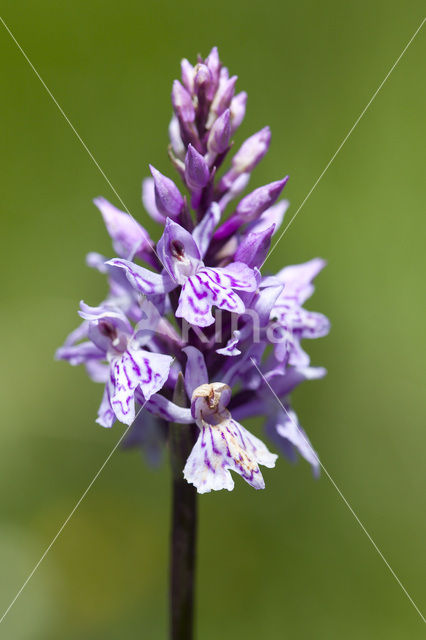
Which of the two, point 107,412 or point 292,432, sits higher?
point 292,432

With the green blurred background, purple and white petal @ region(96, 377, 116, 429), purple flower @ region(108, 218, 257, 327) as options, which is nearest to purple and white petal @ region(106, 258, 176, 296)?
purple flower @ region(108, 218, 257, 327)

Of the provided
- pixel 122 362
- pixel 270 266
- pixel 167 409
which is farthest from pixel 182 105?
pixel 270 266

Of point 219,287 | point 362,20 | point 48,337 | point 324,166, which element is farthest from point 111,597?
point 362,20

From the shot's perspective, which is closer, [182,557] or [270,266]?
[182,557]

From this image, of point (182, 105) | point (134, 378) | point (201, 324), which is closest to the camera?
point (201, 324)

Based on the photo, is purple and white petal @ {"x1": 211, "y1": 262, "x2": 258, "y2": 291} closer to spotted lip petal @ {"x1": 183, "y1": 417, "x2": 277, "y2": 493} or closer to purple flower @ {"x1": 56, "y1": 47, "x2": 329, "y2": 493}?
purple flower @ {"x1": 56, "y1": 47, "x2": 329, "y2": 493}

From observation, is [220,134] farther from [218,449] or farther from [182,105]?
[218,449]
